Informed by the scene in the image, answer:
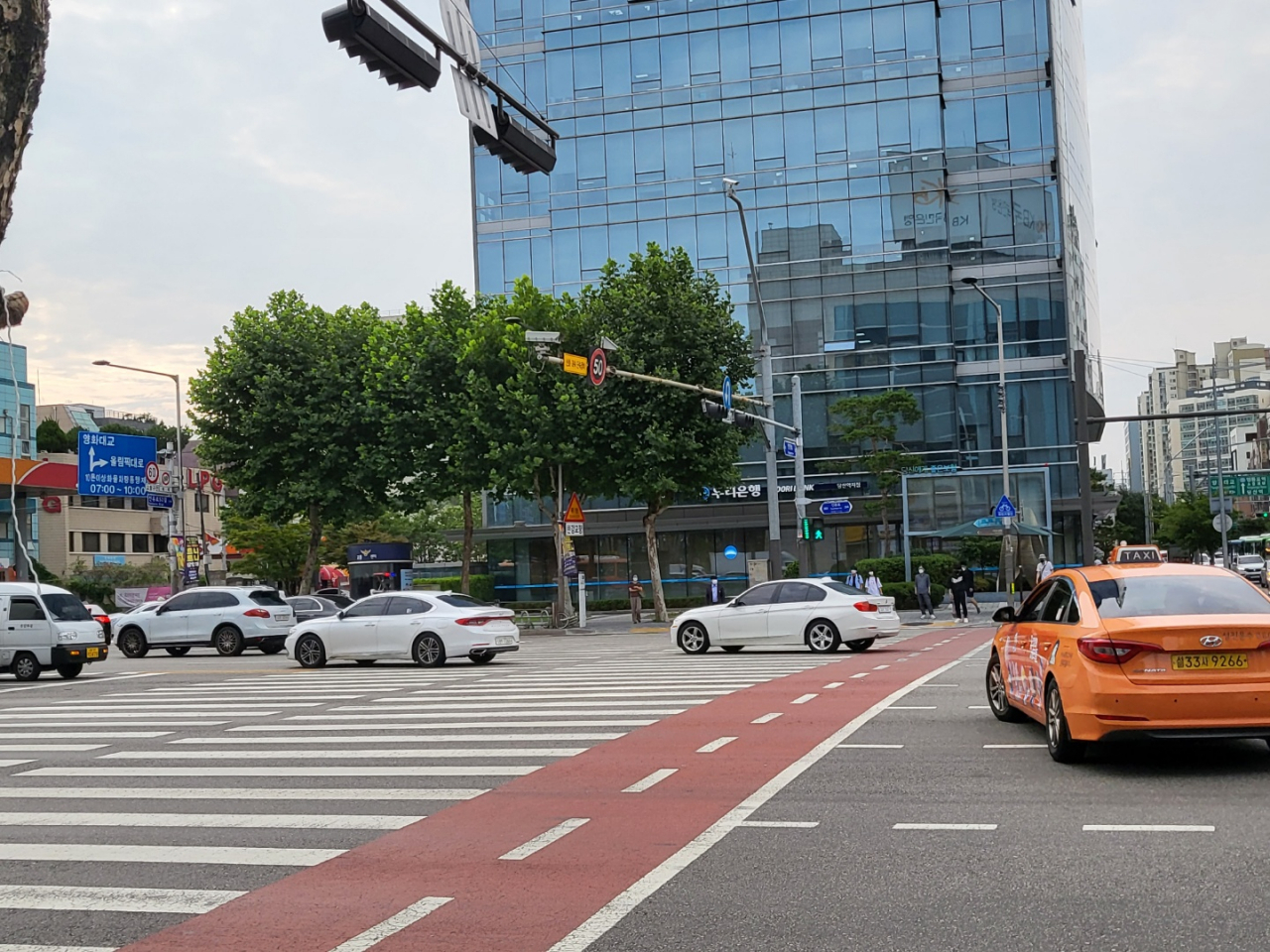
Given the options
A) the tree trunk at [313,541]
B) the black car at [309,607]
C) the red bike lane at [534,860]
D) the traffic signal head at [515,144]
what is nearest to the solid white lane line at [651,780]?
the red bike lane at [534,860]

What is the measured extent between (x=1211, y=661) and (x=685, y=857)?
4.27 meters

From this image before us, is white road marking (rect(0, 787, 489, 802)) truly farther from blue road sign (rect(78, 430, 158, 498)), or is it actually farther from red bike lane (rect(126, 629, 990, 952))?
blue road sign (rect(78, 430, 158, 498))

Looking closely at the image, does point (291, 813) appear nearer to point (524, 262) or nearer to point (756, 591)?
point (756, 591)

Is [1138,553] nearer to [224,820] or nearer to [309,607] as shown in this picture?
[309,607]

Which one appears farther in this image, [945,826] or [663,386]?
[663,386]

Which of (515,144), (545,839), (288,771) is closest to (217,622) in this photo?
(288,771)

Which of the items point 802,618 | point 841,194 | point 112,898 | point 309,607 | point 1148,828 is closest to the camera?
point 112,898

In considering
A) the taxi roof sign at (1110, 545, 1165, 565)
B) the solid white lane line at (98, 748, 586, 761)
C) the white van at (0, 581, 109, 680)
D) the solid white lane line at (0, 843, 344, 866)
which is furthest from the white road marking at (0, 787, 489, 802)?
the taxi roof sign at (1110, 545, 1165, 565)

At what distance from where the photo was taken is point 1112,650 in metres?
9.20

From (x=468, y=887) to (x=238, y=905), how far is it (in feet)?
3.64

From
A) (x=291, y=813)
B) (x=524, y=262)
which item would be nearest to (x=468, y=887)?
(x=291, y=813)

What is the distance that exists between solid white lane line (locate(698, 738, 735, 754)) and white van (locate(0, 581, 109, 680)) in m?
Result: 17.3

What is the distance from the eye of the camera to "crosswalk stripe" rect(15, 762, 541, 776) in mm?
10547

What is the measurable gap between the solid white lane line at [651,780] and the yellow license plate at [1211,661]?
370 centimetres
